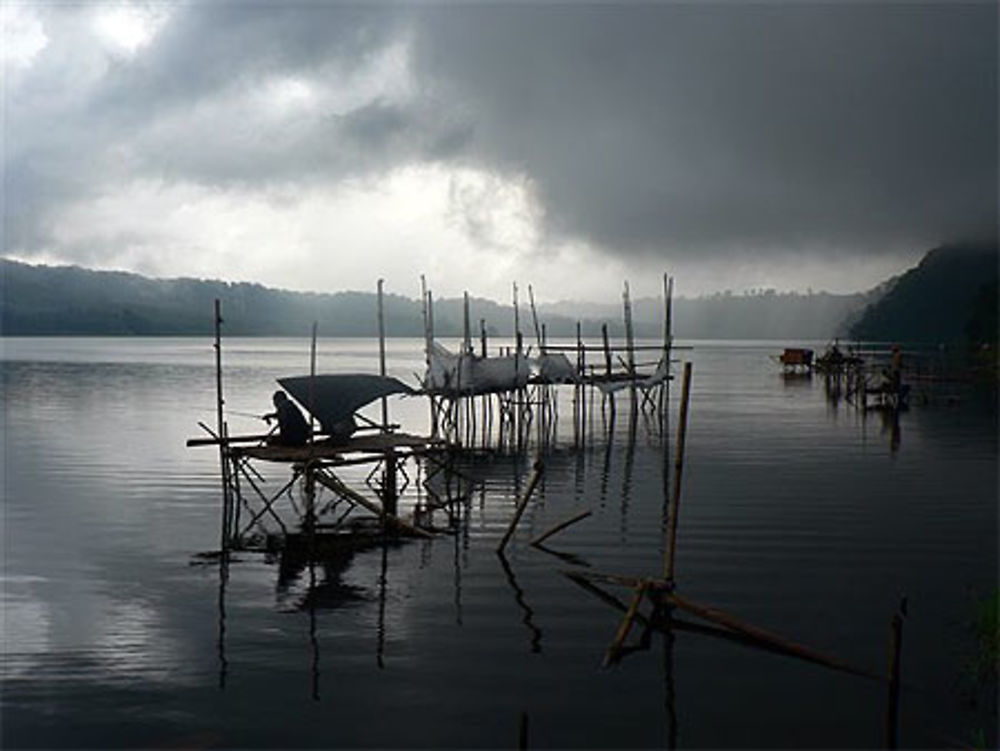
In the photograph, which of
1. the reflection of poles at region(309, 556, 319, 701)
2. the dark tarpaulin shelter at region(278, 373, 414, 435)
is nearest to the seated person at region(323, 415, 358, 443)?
the dark tarpaulin shelter at region(278, 373, 414, 435)

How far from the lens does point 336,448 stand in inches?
827

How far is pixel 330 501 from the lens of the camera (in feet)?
82.7

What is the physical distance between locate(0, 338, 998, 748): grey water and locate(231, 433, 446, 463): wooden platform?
6.96 feet

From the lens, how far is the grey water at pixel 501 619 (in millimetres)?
11219

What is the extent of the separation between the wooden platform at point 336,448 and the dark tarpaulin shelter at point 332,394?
2.35ft

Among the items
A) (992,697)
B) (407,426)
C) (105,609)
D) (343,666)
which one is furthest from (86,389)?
(992,697)

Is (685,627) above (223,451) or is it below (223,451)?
below

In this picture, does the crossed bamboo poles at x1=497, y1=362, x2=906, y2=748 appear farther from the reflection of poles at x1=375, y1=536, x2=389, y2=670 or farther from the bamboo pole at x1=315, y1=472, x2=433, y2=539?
the bamboo pole at x1=315, y1=472, x2=433, y2=539

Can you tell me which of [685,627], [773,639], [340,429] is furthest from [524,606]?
[340,429]

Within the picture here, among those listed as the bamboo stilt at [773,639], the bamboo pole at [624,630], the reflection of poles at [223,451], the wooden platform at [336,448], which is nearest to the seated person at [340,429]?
the wooden platform at [336,448]

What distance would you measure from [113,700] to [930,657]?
1120cm

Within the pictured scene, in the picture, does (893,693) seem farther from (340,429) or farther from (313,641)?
(340,429)

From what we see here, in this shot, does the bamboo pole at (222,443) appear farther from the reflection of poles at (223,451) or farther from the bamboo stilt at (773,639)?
the bamboo stilt at (773,639)

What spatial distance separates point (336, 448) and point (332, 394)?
249 cm
